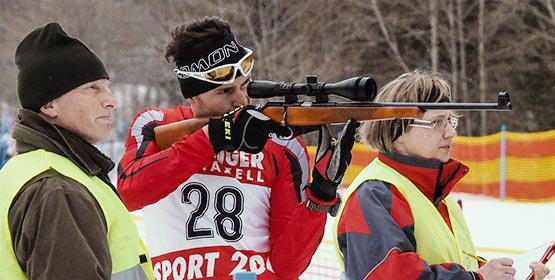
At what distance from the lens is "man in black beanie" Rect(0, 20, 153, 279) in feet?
7.13

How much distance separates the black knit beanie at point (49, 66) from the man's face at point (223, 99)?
1.02 meters

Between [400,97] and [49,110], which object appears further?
[400,97]

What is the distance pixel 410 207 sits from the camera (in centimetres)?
293

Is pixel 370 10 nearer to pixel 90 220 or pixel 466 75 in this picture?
pixel 466 75

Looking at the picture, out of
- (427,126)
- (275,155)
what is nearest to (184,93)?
(275,155)

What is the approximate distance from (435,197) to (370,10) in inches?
916

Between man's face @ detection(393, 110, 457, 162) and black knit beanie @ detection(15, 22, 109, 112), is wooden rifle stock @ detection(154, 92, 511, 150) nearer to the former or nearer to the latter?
man's face @ detection(393, 110, 457, 162)

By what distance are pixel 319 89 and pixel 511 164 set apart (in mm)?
14986

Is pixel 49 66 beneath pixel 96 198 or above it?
above

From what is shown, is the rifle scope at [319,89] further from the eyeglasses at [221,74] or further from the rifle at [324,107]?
the eyeglasses at [221,74]

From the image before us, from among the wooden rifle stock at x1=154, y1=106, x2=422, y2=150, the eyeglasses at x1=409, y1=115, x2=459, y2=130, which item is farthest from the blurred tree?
the eyeglasses at x1=409, y1=115, x2=459, y2=130

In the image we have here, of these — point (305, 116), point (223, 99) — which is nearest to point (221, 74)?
point (223, 99)

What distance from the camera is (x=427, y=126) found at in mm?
3066

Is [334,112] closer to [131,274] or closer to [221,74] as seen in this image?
[221,74]
